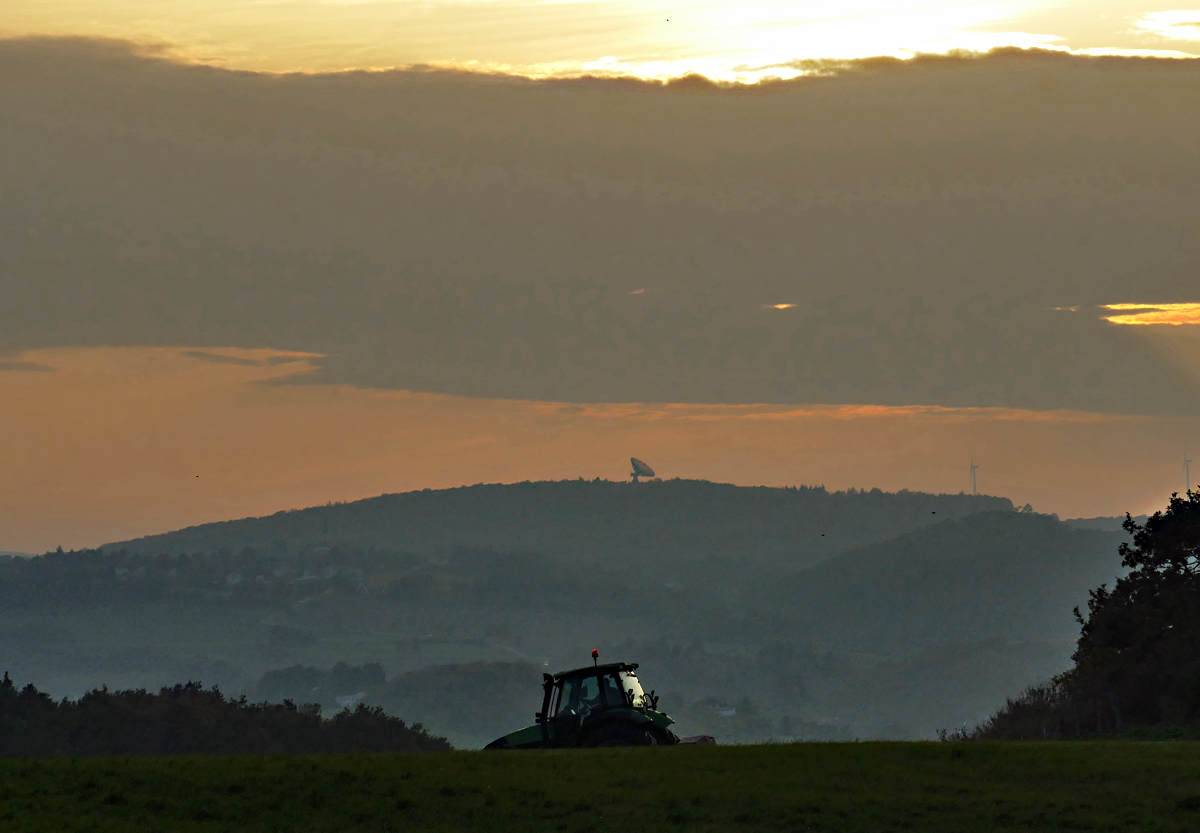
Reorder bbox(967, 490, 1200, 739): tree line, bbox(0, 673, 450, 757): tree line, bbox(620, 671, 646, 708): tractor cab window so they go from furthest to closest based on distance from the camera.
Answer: bbox(0, 673, 450, 757): tree line, bbox(967, 490, 1200, 739): tree line, bbox(620, 671, 646, 708): tractor cab window

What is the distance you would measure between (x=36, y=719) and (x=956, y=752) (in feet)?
178

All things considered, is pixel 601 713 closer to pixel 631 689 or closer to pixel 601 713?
pixel 601 713

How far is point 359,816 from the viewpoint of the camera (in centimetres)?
2156

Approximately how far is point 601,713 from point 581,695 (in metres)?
0.58

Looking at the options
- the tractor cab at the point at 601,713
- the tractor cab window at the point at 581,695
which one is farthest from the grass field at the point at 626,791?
the tractor cab window at the point at 581,695

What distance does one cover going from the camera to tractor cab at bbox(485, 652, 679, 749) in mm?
28047

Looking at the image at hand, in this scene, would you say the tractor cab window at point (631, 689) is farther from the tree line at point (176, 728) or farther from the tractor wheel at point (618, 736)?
the tree line at point (176, 728)

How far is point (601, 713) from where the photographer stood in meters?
28.2

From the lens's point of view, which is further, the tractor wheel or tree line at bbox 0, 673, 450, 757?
tree line at bbox 0, 673, 450, 757

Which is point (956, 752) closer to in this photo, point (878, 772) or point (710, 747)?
point (878, 772)

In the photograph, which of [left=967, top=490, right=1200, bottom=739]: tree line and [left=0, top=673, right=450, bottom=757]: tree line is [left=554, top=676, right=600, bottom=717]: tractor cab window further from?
[left=0, top=673, right=450, bottom=757]: tree line

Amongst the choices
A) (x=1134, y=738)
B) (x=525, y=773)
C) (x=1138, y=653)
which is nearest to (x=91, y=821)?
(x=525, y=773)

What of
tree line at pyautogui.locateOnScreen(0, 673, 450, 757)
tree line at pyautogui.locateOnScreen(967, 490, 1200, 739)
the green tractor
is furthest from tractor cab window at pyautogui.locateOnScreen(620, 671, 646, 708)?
tree line at pyautogui.locateOnScreen(0, 673, 450, 757)

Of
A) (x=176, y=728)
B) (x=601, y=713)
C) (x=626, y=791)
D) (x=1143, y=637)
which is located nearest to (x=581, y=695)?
(x=601, y=713)
